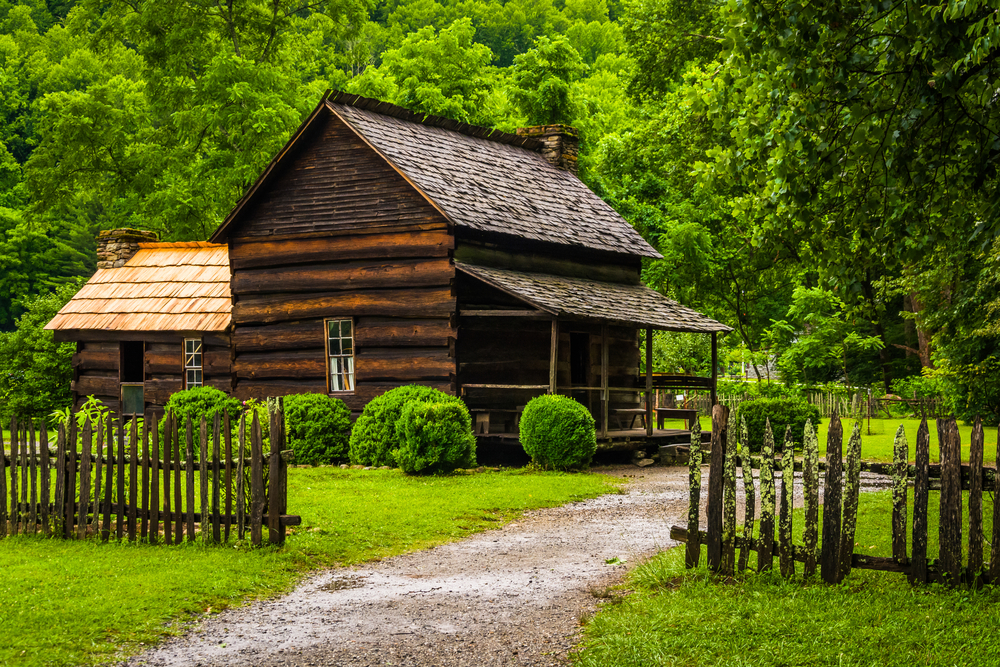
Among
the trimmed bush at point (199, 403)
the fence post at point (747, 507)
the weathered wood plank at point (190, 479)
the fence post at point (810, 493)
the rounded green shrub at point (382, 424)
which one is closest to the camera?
the fence post at point (810, 493)

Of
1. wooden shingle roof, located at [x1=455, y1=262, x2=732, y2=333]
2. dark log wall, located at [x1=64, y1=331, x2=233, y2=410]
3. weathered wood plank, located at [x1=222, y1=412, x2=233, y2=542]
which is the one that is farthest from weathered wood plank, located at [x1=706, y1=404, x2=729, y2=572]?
dark log wall, located at [x1=64, y1=331, x2=233, y2=410]

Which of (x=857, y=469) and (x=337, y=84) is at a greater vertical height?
(x=337, y=84)

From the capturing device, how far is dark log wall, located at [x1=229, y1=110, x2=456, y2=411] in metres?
20.4

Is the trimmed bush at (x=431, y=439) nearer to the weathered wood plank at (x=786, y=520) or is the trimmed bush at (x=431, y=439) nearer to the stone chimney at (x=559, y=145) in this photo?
the weathered wood plank at (x=786, y=520)

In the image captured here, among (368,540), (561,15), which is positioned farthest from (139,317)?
(561,15)

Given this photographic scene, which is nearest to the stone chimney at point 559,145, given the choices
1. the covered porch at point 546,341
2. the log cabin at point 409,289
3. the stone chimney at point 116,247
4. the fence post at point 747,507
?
the log cabin at point 409,289

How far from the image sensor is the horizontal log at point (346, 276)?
799 inches

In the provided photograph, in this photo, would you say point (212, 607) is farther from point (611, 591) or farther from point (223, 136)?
point (223, 136)

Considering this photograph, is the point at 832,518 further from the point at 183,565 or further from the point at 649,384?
the point at 649,384

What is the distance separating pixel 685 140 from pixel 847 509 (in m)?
21.6

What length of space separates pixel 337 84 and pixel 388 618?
36.6 meters

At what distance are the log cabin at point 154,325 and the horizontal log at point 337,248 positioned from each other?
2047 mm

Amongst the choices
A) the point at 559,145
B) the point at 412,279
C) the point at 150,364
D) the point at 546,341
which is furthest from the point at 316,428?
the point at 559,145

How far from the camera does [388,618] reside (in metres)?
7.91
